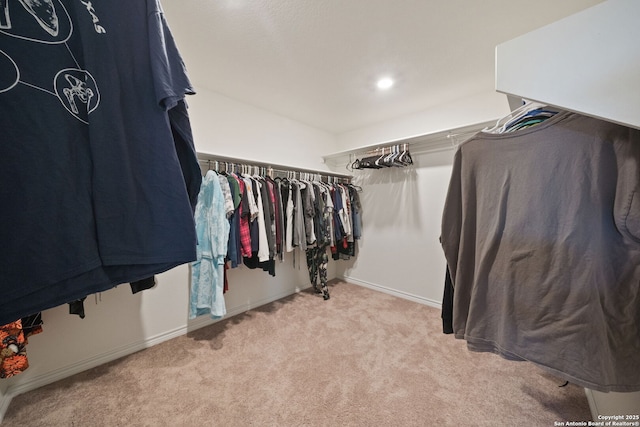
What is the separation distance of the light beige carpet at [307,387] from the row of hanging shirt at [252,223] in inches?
14.7

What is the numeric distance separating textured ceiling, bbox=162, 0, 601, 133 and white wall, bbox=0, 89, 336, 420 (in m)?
0.30

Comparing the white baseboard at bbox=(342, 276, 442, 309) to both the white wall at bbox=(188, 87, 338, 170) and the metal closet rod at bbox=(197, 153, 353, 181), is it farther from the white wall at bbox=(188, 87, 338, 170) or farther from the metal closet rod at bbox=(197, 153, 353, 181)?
the white wall at bbox=(188, 87, 338, 170)

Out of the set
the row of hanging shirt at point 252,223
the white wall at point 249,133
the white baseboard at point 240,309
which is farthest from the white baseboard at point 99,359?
the white wall at point 249,133

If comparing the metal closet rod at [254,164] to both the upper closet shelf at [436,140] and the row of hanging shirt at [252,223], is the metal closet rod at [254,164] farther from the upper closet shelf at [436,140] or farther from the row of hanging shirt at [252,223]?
the upper closet shelf at [436,140]

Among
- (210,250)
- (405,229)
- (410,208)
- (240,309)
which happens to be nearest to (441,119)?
(410,208)

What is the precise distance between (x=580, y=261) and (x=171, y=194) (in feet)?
3.60

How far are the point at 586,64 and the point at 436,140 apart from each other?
77.4 inches

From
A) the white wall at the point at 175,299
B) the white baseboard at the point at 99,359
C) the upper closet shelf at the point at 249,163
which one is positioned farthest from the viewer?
the upper closet shelf at the point at 249,163

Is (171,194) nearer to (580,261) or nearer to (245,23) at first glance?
(580,261)

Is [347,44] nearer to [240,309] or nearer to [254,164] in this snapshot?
[254,164]

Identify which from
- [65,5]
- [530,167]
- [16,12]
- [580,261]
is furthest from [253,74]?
[580,261]

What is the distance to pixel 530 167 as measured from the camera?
0.63m

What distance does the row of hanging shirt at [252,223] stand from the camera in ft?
5.32

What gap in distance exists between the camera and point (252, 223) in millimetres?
1817
